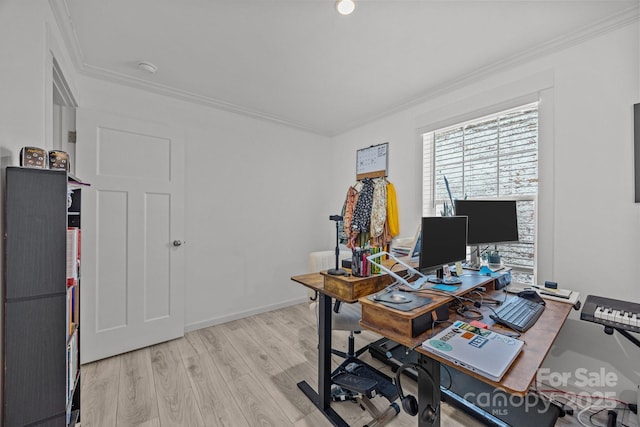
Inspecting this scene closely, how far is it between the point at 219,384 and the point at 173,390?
0.32 meters

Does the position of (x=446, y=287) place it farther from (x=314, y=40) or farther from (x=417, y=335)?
(x=314, y=40)

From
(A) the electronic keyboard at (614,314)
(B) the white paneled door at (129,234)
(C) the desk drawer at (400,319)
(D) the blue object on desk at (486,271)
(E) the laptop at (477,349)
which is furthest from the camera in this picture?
(B) the white paneled door at (129,234)

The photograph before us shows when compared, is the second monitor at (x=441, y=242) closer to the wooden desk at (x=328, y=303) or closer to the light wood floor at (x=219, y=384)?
the wooden desk at (x=328, y=303)

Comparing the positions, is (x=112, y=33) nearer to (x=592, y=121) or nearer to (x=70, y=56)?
Answer: (x=70, y=56)

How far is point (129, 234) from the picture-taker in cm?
242

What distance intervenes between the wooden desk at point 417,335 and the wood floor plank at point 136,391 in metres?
1.03

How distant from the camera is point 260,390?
190cm

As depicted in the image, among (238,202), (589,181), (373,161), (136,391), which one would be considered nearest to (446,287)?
(589,181)

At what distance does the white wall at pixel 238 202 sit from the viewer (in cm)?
279

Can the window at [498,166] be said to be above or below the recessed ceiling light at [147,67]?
below

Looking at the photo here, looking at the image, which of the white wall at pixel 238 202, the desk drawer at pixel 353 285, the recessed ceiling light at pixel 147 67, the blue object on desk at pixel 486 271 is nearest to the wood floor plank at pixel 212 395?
the white wall at pixel 238 202

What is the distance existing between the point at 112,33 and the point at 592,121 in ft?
11.3

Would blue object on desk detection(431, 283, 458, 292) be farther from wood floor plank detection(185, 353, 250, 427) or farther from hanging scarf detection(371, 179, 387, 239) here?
hanging scarf detection(371, 179, 387, 239)

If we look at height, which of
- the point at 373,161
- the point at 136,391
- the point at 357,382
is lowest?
the point at 136,391
